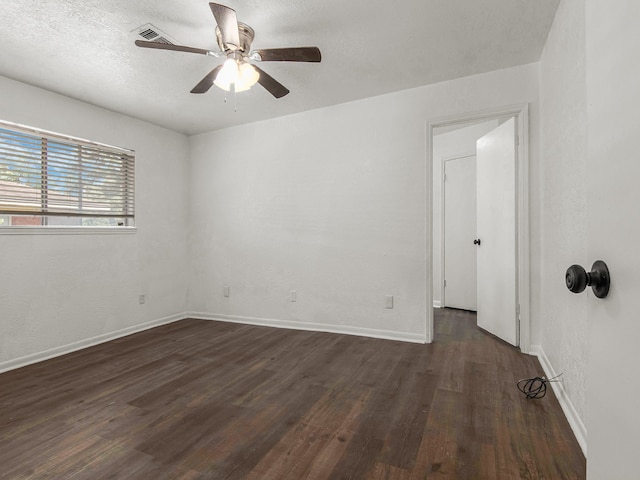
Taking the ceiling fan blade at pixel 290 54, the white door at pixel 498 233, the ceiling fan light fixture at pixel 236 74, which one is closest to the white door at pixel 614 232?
the ceiling fan blade at pixel 290 54

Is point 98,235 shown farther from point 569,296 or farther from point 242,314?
point 569,296

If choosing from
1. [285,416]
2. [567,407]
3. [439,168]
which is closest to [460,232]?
[439,168]

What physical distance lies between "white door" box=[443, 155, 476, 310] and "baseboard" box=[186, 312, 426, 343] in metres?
1.86

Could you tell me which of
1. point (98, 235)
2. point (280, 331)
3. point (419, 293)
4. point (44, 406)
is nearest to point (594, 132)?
point (419, 293)

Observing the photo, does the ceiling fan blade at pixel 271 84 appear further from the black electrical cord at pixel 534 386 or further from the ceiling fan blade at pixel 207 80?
the black electrical cord at pixel 534 386

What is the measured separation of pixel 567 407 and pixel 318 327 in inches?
90.3

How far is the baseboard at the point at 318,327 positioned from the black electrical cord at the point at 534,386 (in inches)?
38.1

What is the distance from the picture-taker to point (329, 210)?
11.7ft

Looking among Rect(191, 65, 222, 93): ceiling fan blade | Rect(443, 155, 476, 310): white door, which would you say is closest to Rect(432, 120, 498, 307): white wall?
Rect(443, 155, 476, 310): white door

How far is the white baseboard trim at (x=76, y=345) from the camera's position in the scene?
2.71m

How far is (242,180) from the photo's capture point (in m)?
4.07

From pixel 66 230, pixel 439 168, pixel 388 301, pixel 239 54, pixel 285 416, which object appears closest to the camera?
pixel 285 416

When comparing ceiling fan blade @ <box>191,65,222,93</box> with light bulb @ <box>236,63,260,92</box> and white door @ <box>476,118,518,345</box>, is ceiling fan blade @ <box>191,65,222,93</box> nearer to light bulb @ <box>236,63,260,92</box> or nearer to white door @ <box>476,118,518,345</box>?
light bulb @ <box>236,63,260,92</box>

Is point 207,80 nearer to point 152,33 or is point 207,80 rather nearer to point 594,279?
point 152,33
